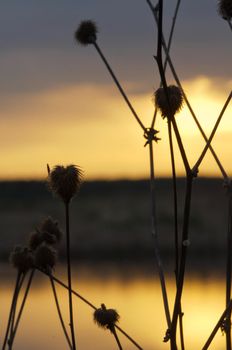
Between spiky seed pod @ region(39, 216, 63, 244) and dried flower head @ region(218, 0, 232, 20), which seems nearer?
dried flower head @ region(218, 0, 232, 20)

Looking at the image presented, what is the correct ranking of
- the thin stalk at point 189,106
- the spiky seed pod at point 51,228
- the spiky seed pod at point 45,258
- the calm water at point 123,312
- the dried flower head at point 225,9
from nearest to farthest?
the thin stalk at point 189,106 < the dried flower head at point 225,9 < the spiky seed pod at point 45,258 < the spiky seed pod at point 51,228 < the calm water at point 123,312

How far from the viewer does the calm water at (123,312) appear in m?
26.3

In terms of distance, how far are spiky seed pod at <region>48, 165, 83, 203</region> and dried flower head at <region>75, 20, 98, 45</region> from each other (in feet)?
3.70

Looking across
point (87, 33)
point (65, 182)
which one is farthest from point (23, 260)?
point (87, 33)

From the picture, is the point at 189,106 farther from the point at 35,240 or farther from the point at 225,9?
the point at 35,240

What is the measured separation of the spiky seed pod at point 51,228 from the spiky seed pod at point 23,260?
1.02ft

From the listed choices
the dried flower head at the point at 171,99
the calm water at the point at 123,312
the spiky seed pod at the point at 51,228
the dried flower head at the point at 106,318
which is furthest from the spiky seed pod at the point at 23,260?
the calm water at the point at 123,312

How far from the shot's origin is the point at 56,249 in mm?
5184

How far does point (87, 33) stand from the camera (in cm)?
553

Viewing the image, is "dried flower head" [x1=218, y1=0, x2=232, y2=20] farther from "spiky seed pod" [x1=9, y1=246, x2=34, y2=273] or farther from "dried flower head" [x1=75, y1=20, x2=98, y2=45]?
"spiky seed pod" [x1=9, y1=246, x2=34, y2=273]

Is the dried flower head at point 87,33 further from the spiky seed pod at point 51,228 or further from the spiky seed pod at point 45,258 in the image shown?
the spiky seed pod at point 45,258

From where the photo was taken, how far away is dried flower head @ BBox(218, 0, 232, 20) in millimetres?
4609

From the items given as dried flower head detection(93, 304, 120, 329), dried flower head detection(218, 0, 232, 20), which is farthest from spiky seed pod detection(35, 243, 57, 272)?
dried flower head detection(218, 0, 232, 20)

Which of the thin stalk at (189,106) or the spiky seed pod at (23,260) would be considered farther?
the spiky seed pod at (23,260)
